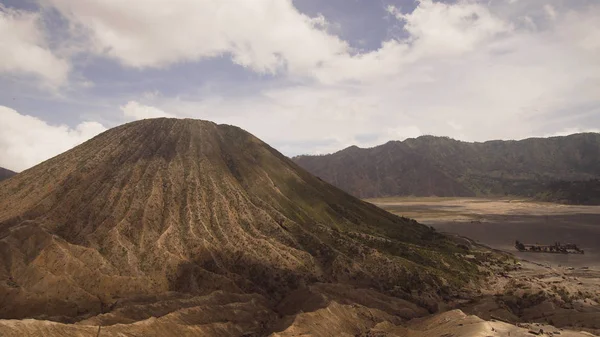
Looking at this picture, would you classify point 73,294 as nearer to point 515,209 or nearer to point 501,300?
point 501,300

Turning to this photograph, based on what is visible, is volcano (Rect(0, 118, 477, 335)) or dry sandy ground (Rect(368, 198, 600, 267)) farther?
dry sandy ground (Rect(368, 198, 600, 267))

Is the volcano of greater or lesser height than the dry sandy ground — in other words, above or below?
above

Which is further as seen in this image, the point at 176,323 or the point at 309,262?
the point at 309,262

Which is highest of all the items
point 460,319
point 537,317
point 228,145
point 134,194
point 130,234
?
point 228,145

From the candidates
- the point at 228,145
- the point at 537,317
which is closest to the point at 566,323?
the point at 537,317

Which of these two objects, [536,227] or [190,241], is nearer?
[190,241]

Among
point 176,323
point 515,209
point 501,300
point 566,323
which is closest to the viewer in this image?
point 176,323

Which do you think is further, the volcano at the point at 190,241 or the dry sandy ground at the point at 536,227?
the dry sandy ground at the point at 536,227

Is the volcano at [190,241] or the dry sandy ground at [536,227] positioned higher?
the volcano at [190,241]
